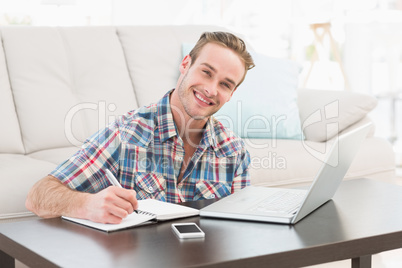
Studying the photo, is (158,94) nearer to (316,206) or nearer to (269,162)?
(269,162)

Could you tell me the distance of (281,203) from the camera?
5.20 ft

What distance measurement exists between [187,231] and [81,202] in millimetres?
284

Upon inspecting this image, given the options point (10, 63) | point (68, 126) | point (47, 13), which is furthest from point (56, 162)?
point (47, 13)

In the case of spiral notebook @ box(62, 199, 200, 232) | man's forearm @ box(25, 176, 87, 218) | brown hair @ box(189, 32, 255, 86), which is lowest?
spiral notebook @ box(62, 199, 200, 232)

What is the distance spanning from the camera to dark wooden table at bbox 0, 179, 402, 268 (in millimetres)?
1149

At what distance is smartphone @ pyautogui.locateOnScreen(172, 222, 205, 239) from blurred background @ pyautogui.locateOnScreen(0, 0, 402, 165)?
3.43 metres

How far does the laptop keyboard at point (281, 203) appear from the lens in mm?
1518

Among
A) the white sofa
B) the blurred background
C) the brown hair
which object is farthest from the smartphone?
the blurred background

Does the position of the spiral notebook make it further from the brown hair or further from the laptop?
the brown hair

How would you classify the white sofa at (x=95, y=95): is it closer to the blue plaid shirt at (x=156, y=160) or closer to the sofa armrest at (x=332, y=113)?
the sofa armrest at (x=332, y=113)

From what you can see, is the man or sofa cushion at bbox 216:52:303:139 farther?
sofa cushion at bbox 216:52:303:139

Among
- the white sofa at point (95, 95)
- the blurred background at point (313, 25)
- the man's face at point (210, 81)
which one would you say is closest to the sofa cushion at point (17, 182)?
the white sofa at point (95, 95)

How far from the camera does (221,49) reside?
185 centimetres

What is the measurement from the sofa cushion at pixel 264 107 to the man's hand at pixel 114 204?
64.5 inches
